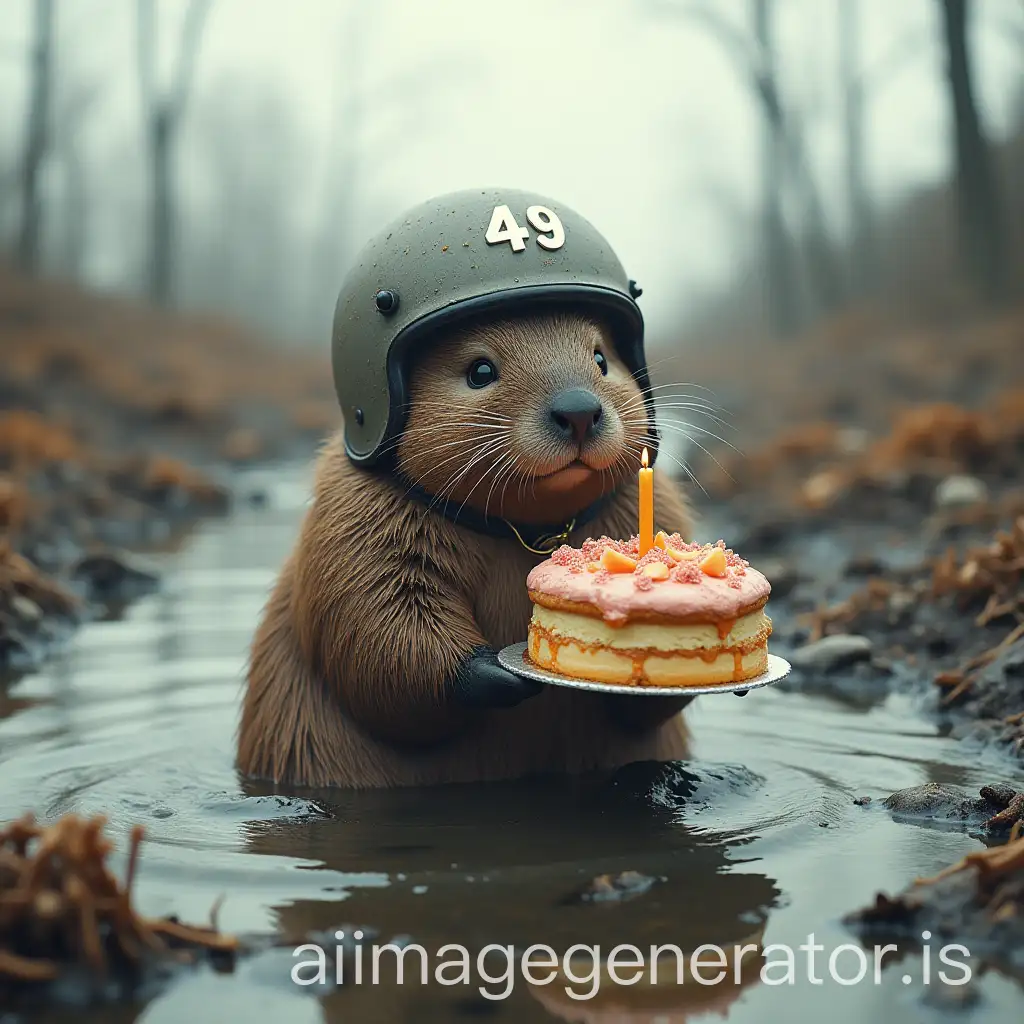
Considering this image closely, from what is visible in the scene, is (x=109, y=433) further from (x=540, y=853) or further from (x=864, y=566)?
(x=540, y=853)

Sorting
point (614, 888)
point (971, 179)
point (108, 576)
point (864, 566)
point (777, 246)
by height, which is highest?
point (777, 246)

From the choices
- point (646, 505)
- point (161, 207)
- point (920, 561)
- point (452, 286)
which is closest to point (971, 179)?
point (920, 561)

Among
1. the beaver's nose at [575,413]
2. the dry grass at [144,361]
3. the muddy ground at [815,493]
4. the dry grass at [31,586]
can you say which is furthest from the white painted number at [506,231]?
the dry grass at [144,361]

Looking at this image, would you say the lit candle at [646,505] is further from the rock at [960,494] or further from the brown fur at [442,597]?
the rock at [960,494]

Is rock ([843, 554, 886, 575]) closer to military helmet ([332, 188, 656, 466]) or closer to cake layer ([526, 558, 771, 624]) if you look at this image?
military helmet ([332, 188, 656, 466])

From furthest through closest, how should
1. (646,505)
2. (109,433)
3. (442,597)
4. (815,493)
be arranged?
(109,433)
(815,493)
(442,597)
(646,505)

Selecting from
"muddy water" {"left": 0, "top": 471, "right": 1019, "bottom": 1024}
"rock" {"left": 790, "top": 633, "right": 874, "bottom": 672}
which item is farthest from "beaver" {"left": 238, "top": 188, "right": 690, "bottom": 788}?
"rock" {"left": 790, "top": 633, "right": 874, "bottom": 672}

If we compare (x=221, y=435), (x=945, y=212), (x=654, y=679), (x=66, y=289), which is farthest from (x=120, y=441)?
(x=654, y=679)
